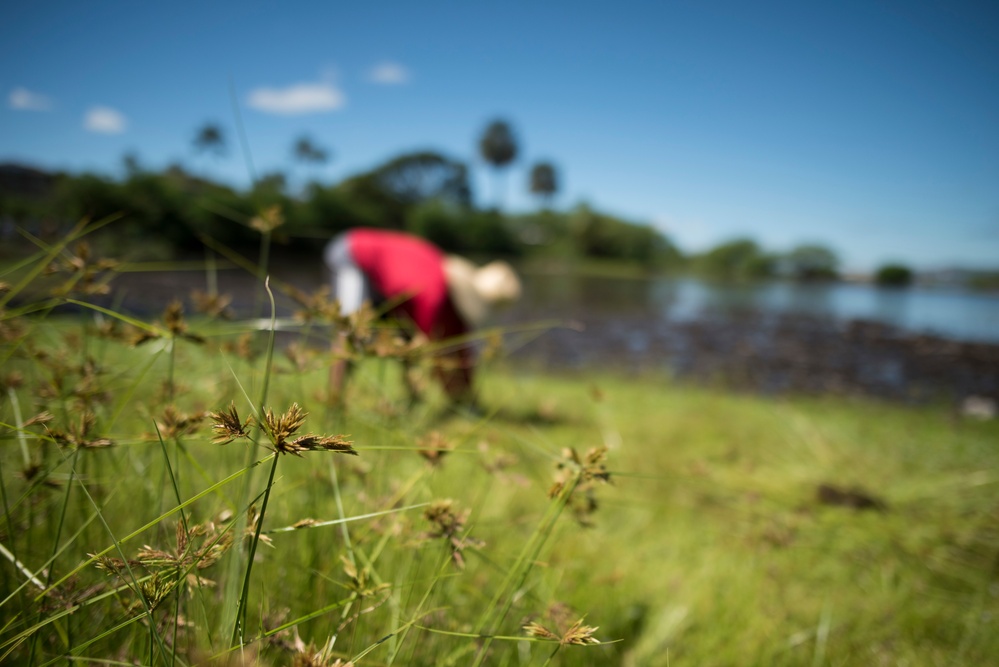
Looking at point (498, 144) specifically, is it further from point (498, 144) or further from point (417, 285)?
point (417, 285)

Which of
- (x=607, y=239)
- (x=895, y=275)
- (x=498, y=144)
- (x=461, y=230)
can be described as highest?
(x=498, y=144)

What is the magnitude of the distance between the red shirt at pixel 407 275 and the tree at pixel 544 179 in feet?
253

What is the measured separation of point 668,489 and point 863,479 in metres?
1.42

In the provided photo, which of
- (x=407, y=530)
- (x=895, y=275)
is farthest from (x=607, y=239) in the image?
(x=407, y=530)

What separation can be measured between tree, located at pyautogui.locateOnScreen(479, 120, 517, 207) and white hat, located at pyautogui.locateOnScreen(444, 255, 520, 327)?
240 feet

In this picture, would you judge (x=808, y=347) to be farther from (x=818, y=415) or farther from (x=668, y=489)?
(x=668, y=489)

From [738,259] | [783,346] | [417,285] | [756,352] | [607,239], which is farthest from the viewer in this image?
[607,239]

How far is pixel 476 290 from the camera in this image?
14.3ft

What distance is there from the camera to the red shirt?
12.7ft

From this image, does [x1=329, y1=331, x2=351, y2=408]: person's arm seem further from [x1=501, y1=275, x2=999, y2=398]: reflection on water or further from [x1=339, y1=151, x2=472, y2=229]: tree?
[x1=339, y1=151, x2=472, y2=229]: tree

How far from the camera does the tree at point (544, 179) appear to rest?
77312 millimetres

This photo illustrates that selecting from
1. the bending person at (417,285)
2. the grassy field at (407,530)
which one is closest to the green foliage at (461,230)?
the bending person at (417,285)

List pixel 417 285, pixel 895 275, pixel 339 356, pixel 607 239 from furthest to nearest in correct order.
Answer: pixel 607 239 < pixel 895 275 < pixel 417 285 < pixel 339 356

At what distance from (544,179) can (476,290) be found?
77.9 metres
